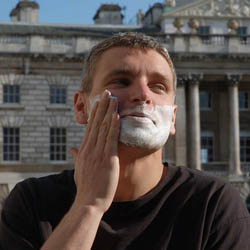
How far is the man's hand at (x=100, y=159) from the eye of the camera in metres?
2.86

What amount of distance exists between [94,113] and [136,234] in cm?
62

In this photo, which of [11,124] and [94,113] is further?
[11,124]

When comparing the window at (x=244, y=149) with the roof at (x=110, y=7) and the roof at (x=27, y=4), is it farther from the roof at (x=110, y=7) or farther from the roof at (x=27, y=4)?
the roof at (x=27, y=4)

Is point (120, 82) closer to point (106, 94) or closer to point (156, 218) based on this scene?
point (106, 94)

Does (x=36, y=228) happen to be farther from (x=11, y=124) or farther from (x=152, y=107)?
(x=11, y=124)

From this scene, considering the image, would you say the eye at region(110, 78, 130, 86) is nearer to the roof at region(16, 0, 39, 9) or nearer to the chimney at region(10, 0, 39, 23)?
the chimney at region(10, 0, 39, 23)

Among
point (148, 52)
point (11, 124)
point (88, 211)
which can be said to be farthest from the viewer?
point (11, 124)

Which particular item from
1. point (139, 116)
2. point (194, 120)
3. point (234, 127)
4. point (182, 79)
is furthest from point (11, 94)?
point (139, 116)

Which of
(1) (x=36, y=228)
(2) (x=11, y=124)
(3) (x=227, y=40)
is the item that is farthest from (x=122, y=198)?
(3) (x=227, y=40)

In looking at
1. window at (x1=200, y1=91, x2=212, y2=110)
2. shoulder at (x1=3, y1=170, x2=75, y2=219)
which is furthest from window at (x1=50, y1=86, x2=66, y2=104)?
shoulder at (x1=3, y1=170, x2=75, y2=219)

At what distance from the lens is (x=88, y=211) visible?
110 inches

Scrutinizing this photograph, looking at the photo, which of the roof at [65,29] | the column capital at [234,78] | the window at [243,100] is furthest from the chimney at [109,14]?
the column capital at [234,78]

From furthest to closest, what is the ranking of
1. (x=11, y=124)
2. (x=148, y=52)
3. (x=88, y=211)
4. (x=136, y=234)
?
(x=11, y=124)
(x=148, y=52)
(x=136, y=234)
(x=88, y=211)

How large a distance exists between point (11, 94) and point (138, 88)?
33.6 meters
